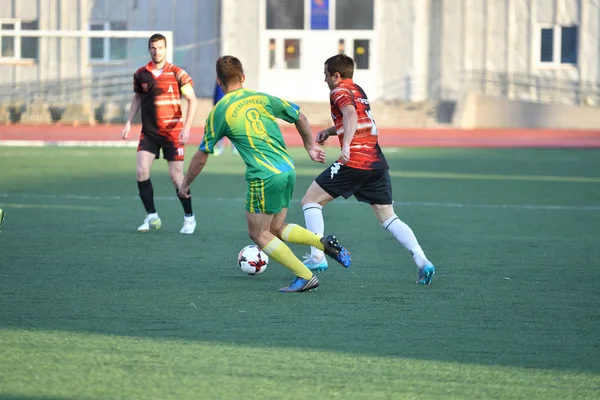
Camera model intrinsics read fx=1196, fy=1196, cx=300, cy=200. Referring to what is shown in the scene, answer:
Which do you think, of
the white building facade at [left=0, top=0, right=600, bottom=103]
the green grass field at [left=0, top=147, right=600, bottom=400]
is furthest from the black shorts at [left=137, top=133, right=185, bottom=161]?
the white building facade at [left=0, top=0, right=600, bottom=103]

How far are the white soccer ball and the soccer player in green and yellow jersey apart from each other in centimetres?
65

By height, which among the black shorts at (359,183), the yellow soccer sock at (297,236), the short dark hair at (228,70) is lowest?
the yellow soccer sock at (297,236)

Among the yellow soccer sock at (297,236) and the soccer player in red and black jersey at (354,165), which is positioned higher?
the soccer player in red and black jersey at (354,165)

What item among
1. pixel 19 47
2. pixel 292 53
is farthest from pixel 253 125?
pixel 292 53

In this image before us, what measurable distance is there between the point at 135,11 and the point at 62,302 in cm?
4008

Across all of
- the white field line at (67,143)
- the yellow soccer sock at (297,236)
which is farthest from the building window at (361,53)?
the yellow soccer sock at (297,236)

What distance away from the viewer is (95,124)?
32.6m

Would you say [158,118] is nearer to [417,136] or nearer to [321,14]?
[417,136]

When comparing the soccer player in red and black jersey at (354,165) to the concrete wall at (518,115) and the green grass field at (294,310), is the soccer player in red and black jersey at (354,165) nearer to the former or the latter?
the green grass field at (294,310)

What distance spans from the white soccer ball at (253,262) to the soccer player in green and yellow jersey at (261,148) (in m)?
0.65

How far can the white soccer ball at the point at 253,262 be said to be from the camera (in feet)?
28.6

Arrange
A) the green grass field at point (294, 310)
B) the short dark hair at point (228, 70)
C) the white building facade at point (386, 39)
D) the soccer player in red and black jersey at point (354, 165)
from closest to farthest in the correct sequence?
the green grass field at point (294, 310) → the short dark hair at point (228, 70) → the soccer player in red and black jersey at point (354, 165) → the white building facade at point (386, 39)

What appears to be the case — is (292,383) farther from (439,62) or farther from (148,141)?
(439,62)

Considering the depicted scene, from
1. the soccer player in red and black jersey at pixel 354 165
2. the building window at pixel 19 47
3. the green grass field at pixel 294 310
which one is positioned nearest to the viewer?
the green grass field at pixel 294 310
